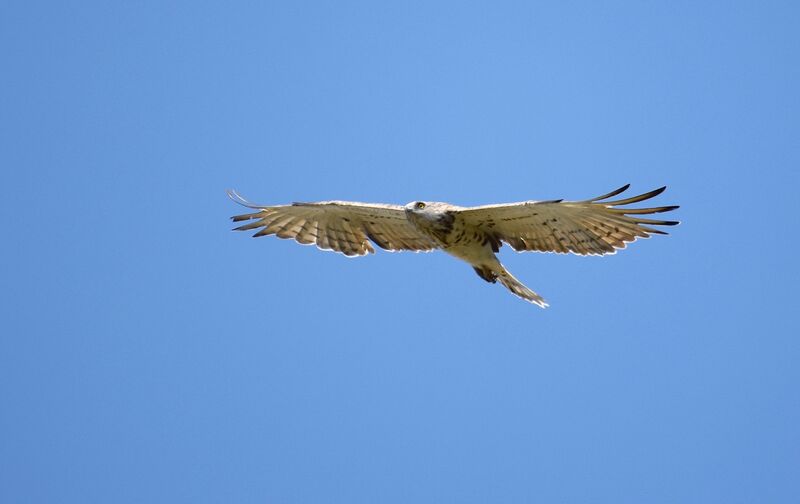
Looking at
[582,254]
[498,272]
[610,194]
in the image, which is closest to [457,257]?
[498,272]

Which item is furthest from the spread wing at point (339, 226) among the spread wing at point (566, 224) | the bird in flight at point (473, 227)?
the spread wing at point (566, 224)

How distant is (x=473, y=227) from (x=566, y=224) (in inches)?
41.6

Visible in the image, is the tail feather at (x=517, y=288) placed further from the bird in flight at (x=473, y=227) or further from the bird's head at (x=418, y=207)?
the bird's head at (x=418, y=207)

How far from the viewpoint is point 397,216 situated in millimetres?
13406

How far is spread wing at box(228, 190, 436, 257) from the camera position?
1366cm

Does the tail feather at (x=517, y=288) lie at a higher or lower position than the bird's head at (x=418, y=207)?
lower

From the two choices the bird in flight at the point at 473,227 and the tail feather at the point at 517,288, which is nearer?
the bird in flight at the point at 473,227

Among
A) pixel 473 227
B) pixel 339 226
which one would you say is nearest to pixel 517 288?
pixel 473 227

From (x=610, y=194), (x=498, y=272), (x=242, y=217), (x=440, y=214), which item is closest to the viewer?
(x=610, y=194)

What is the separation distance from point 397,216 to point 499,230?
1.29 meters

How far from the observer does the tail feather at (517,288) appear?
44.0ft

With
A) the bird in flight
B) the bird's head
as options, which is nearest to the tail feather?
the bird in flight

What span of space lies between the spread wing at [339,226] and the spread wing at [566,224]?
111 centimetres

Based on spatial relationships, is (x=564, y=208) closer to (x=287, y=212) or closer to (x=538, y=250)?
(x=538, y=250)
